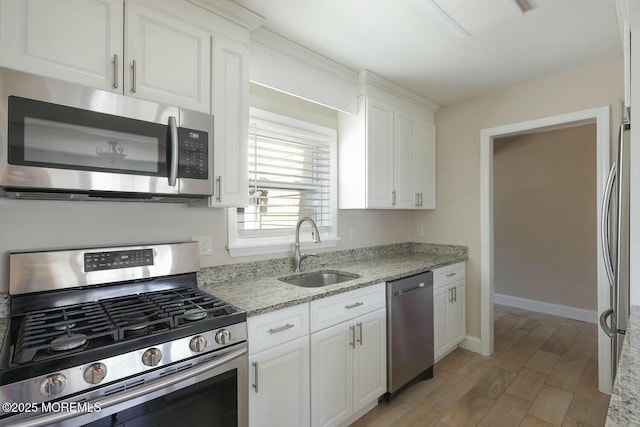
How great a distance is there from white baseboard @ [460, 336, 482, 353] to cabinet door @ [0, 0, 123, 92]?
3311 mm

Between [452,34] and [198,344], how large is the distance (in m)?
2.20

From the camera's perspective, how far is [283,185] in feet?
7.97

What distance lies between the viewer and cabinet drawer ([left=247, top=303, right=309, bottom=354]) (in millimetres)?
1462

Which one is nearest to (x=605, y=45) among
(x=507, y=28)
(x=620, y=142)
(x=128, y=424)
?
(x=507, y=28)

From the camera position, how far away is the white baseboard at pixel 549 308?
374cm

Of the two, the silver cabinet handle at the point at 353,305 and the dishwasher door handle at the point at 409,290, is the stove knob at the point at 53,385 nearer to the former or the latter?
the silver cabinet handle at the point at 353,305

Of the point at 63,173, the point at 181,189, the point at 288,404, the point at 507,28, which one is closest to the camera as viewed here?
the point at 63,173

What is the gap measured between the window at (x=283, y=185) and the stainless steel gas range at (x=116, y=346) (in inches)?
24.5

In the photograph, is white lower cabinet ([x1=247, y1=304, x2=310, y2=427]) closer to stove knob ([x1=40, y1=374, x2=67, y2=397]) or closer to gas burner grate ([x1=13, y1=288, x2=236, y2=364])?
gas burner grate ([x1=13, y1=288, x2=236, y2=364])

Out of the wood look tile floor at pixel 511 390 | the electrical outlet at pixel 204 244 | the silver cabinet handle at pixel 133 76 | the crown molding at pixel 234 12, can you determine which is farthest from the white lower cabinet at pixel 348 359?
the crown molding at pixel 234 12

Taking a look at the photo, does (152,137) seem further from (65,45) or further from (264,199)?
(264,199)

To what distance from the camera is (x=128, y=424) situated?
107 centimetres

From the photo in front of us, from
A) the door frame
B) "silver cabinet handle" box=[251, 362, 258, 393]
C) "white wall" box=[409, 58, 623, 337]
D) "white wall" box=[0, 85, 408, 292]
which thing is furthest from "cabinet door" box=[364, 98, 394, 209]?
"silver cabinet handle" box=[251, 362, 258, 393]

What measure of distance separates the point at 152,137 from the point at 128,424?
43.3 inches
